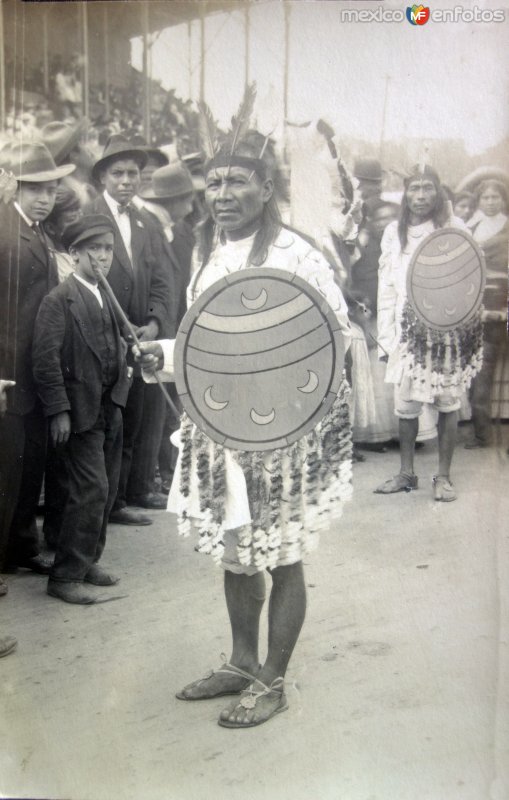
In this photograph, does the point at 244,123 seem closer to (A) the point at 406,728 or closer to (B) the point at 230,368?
(B) the point at 230,368

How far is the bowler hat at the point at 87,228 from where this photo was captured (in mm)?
3545

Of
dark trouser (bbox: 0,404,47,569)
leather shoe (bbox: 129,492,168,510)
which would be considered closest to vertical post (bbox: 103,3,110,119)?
dark trouser (bbox: 0,404,47,569)

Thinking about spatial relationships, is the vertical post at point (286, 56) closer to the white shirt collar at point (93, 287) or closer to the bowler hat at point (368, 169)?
the bowler hat at point (368, 169)

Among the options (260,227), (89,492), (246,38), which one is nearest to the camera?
(260,227)

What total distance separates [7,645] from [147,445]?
952mm

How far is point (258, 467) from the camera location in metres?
3.40

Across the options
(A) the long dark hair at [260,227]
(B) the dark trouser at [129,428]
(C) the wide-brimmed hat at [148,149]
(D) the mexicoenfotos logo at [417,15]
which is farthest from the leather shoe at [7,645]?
(D) the mexicoenfotos logo at [417,15]

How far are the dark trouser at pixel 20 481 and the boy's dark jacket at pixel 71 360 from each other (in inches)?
5.4

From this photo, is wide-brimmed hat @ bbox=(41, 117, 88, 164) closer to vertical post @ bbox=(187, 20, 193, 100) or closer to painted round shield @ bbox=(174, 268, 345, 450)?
vertical post @ bbox=(187, 20, 193, 100)

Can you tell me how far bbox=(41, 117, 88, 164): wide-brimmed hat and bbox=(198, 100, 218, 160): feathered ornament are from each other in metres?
0.45

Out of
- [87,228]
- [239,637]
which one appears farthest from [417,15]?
[239,637]

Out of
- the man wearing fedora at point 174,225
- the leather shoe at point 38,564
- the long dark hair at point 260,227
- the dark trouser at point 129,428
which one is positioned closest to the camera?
the long dark hair at point 260,227

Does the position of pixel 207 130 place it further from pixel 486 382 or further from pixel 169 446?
pixel 486 382

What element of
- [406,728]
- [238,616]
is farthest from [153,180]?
[406,728]
